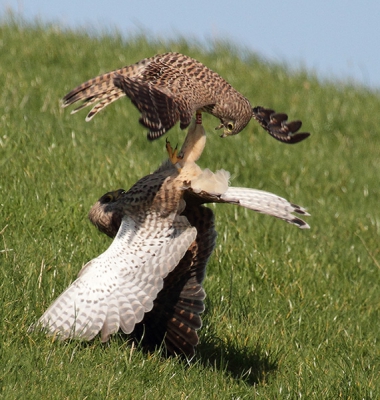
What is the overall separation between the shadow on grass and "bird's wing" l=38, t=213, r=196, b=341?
2.18 ft

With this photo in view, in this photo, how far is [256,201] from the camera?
213 inches

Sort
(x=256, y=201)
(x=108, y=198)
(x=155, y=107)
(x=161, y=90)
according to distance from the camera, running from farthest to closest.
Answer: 1. (x=108, y=198)
2. (x=256, y=201)
3. (x=161, y=90)
4. (x=155, y=107)

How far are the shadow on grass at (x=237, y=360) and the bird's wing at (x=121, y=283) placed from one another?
0.66m

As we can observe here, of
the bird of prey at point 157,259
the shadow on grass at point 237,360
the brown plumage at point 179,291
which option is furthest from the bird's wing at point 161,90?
the shadow on grass at point 237,360

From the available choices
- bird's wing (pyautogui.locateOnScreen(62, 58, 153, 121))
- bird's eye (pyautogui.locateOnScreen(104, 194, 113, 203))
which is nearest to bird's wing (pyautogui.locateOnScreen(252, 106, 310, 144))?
bird's wing (pyautogui.locateOnScreen(62, 58, 153, 121))

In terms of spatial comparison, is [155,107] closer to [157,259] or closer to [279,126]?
[157,259]

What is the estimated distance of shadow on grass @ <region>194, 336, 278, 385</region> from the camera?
18.5ft

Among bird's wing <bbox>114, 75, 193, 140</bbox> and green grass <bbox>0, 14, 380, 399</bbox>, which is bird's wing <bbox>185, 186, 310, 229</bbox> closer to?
bird's wing <bbox>114, 75, 193, 140</bbox>

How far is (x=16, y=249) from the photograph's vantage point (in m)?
6.04

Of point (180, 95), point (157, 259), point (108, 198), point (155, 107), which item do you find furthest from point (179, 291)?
point (155, 107)

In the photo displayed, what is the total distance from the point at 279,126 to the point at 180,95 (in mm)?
1179

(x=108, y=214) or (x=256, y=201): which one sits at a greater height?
(x=256, y=201)

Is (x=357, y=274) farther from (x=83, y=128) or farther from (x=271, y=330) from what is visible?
(x=83, y=128)

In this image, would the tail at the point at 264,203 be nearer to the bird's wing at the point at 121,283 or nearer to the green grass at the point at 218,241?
the bird's wing at the point at 121,283
